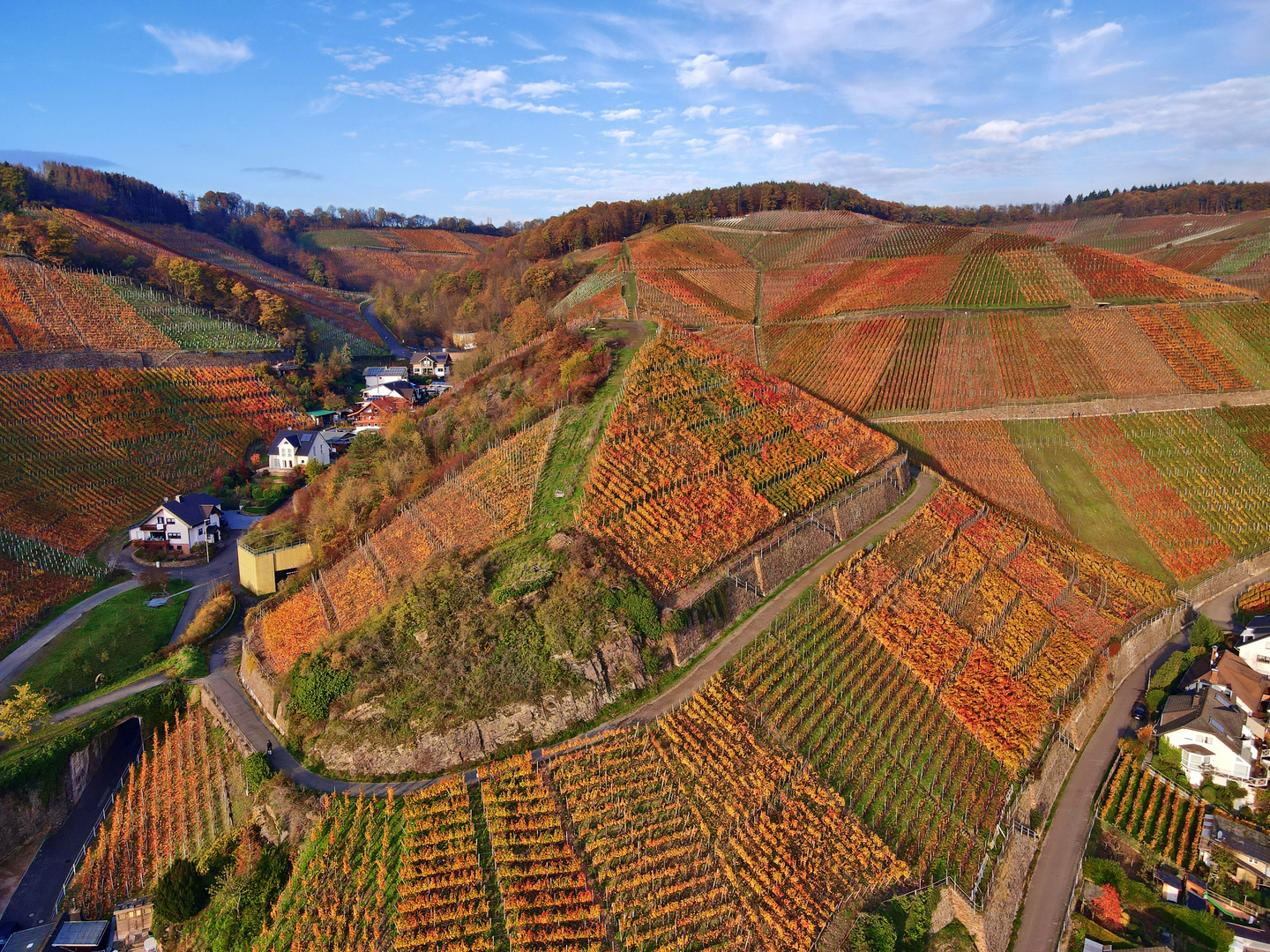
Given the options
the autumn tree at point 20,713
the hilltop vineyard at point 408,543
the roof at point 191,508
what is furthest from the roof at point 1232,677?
the roof at point 191,508

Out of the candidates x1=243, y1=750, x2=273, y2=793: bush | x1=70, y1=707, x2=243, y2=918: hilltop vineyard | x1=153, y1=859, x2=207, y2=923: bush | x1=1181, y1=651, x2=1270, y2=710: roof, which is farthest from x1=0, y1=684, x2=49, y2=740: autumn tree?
x1=1181, y1=651, x2=1270, y2=710: roof

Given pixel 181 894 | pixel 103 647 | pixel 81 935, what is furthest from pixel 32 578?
pixel 181 894

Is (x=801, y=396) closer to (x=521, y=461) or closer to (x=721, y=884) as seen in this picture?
(x=521, y=461)

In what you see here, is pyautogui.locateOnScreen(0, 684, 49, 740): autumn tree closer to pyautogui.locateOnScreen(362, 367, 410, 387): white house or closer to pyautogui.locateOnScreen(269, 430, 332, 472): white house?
pyautogui.locateOnScreen(269, 430, 332, 472): white house

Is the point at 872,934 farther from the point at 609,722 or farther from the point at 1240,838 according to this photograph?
the point at 1240,838

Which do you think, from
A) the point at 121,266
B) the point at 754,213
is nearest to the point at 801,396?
the point at 121,266
